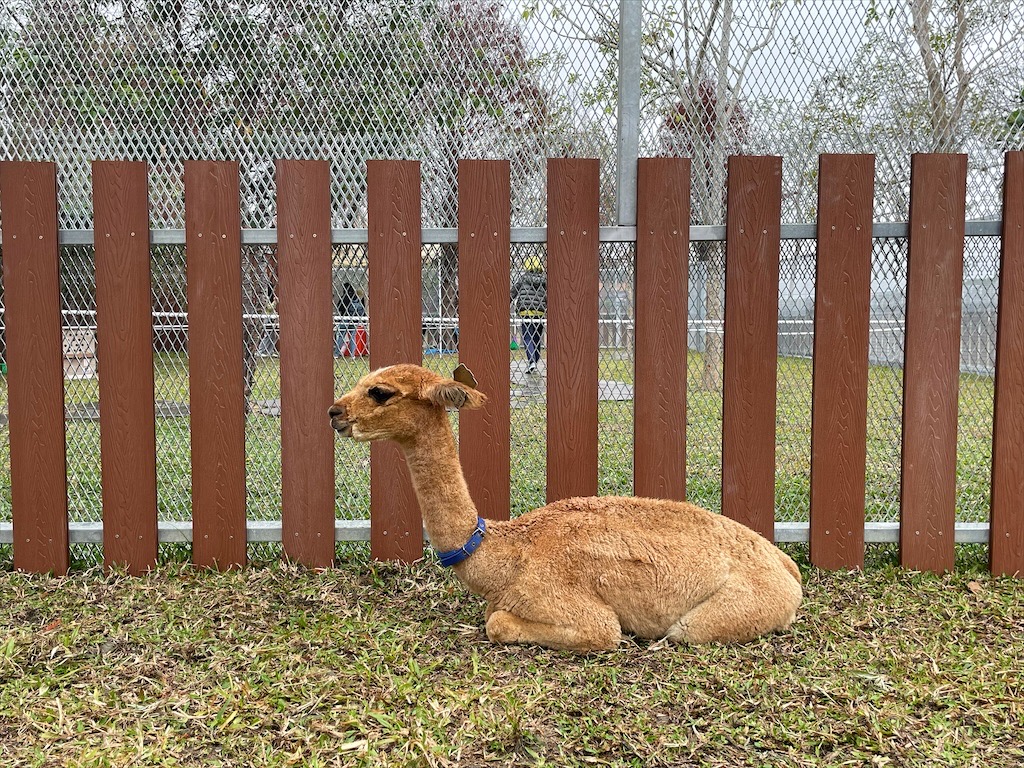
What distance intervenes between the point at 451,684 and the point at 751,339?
89.8 inches

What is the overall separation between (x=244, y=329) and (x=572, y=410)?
1.82 meters

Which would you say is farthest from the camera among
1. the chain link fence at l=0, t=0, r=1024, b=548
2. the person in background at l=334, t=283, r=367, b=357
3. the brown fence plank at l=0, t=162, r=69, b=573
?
the person in background at l=334, t=283, r=367, b=357

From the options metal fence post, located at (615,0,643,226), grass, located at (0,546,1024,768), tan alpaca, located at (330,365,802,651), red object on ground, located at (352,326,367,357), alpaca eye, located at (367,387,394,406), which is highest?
metal fence post, located at (615,0,643,226)

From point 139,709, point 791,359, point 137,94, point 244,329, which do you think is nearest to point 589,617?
point 139,709

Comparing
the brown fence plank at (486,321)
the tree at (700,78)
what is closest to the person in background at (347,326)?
the brown fence plank at (486,321)

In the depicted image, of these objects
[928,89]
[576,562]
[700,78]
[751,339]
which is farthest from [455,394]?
[928,89]

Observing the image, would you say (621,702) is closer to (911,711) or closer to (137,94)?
(911,711)

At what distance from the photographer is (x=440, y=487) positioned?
10.5 ft

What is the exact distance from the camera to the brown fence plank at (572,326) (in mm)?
3879

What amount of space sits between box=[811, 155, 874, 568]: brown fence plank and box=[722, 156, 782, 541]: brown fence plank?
0.24 meters

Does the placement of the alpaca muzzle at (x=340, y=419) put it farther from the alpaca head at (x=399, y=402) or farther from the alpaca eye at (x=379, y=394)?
the alpaca eye at (x=379, y=394)

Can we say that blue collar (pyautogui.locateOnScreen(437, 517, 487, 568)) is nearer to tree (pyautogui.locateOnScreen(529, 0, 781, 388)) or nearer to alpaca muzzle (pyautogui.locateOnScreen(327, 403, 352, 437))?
alpaca muzzle (pyautogui.locateOnScreen(327, 403, 352, 437))

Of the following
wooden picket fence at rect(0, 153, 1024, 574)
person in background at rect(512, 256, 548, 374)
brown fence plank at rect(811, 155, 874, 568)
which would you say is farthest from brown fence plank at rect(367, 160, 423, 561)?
brown fence plank at rect(811, 155, 874, 568)

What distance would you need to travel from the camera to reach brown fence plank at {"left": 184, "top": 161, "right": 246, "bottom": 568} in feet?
12.6
